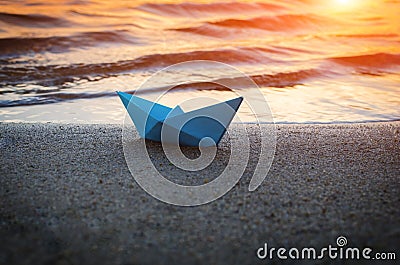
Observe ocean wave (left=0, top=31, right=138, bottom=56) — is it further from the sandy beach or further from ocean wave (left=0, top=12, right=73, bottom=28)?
the sandy beach

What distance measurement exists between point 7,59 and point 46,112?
307 centimetres

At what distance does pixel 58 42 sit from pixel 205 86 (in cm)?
333

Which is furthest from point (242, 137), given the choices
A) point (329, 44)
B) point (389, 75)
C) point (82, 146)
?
point (329, 44)

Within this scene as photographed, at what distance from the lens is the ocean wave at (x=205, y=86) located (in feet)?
14.6

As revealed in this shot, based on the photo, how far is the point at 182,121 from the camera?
242cm

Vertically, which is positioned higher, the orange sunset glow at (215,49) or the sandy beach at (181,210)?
the orange sunset glow at (215,49)

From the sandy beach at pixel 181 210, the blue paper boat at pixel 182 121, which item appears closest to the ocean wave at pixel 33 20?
the sandy beach at pixel 181 210

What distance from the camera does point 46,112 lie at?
3980 millimetres

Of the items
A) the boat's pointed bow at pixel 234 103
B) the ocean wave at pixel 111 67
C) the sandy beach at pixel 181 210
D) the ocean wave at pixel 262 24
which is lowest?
the sandy beach at pixel 181 210

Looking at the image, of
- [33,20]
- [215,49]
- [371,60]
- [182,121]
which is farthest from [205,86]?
[33,20]

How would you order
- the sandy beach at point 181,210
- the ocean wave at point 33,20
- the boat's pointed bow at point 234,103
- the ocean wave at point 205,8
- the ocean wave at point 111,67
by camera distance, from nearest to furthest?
1. the sandy beach at point 181,210
2. the boat's pointed bow at point 234,103
3. the ocean wave at point 111,67
4. the ocean wave at point 33,20
5. the ocean wave at point 205,8

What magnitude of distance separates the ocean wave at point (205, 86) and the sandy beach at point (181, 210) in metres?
1.88

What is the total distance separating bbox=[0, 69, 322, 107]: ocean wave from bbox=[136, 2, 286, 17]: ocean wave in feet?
13.3

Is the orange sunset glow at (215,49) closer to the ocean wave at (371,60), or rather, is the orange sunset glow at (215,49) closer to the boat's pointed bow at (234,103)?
the ocean wave at (371,60)
